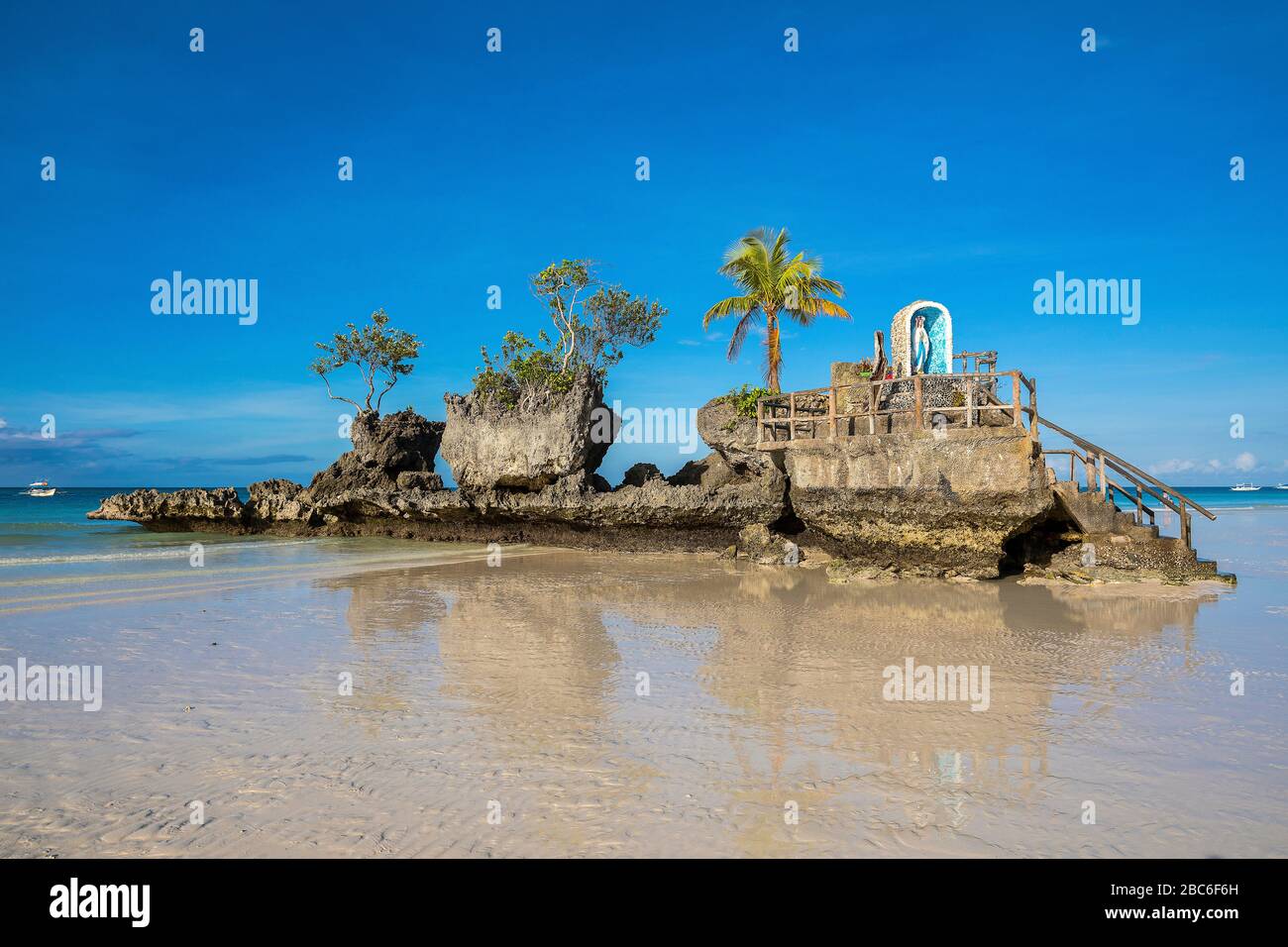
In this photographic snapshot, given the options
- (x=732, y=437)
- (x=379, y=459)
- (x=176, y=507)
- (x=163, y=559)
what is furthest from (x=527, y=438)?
(x=176, y=507)

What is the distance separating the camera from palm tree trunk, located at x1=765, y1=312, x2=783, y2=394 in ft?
78.2

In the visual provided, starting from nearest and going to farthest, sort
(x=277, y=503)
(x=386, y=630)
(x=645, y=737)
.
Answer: (x=645, y=737), (x=386, y=630), (x=277, y=503)

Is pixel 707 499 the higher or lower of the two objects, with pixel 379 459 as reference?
lower

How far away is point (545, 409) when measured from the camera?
25.2 meters

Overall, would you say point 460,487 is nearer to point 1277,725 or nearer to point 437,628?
point 437,628

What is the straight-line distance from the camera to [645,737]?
6453 mm

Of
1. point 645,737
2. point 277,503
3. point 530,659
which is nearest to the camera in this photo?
point 645,737

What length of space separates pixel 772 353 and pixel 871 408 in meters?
7.04

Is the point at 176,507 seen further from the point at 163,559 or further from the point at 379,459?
the point at 163,559

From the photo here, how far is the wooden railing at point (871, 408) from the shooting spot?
15.9m

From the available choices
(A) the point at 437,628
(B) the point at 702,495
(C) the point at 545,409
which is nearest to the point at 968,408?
(B) the point at 702,495

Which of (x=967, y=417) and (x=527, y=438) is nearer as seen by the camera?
(x=967, y=417)

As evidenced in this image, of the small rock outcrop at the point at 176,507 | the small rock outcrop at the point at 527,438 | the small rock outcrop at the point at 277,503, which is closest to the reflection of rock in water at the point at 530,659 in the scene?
the small rock outcrop at the point at 527,438

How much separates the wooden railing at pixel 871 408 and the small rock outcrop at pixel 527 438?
6.36m
